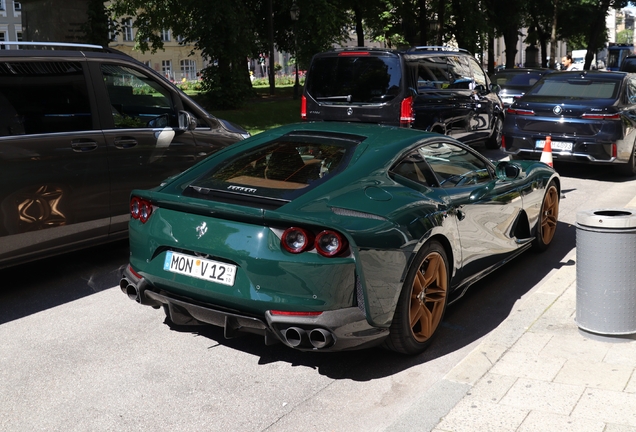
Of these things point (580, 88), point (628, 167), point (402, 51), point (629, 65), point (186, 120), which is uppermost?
point (629, 65)

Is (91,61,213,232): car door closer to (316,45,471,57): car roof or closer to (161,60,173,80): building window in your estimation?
(316,45,471,57): car roof

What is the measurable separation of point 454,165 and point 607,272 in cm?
142

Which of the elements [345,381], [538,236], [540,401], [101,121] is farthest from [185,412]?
[538,236]

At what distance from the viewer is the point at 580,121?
11.9 metres

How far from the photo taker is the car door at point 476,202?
18.0 ft

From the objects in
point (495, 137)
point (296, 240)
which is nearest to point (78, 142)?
point (296, 240)

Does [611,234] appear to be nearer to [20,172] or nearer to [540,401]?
[540,401]

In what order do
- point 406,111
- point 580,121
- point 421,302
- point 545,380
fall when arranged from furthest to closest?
1. point 580,121
2. point 406,111
3. point 421,302
4. point 545,380

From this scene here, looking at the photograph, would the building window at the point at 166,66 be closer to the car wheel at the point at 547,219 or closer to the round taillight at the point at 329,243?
the car wheel at the point at 547,219

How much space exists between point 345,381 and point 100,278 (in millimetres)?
3039

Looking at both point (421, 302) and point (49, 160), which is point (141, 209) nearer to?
point (49, 160)

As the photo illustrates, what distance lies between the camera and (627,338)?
5.04 metres

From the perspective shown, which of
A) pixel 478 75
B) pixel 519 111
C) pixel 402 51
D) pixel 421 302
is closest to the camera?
pixel 421 302

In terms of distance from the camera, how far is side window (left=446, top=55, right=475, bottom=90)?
13.1 meters
